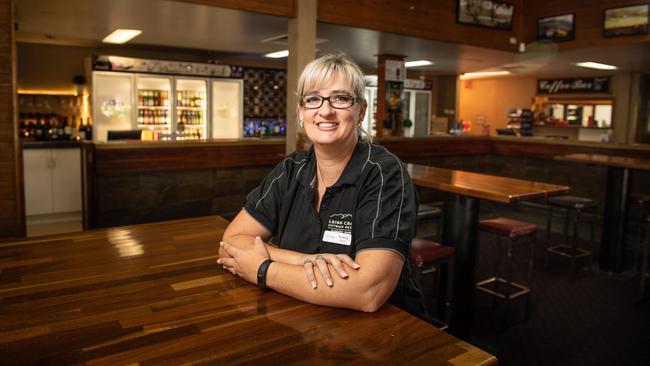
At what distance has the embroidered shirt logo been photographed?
1.57m

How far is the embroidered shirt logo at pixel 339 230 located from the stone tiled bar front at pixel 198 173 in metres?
2.71

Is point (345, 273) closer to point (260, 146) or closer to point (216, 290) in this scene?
point (216, 290)

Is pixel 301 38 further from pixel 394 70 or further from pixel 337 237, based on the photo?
pixel 337 237

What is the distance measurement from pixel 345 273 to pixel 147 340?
518 millimetres

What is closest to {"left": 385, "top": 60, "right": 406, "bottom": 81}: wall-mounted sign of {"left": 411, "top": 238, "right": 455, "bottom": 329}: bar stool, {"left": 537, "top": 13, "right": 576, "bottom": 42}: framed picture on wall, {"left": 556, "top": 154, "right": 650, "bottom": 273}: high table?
{"left": 537, "top": 13, "right": 576, "bottom": 42}: framed picture on wall

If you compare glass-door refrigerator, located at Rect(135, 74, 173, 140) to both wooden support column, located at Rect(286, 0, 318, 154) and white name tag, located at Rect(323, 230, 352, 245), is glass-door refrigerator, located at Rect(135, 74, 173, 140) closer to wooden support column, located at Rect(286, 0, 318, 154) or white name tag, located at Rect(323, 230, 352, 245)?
wooden support column, located at Rect(286, 0, 318, 154)

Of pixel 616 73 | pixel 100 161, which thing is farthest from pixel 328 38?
pixel 616 73

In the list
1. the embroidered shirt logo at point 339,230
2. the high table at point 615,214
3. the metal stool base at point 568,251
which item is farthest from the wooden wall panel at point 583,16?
the embroidered shirt logo at point 339,230

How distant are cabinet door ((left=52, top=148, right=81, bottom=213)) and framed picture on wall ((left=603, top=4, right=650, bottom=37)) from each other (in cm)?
693

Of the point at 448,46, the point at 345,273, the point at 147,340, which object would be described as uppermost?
the point at 448,46

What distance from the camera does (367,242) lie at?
4.74 feet

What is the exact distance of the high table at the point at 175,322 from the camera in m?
1.13

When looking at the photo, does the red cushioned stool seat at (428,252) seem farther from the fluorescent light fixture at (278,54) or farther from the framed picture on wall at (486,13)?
the fluorescent light fixture at (278,54)

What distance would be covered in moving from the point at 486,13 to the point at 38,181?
6129 mm
